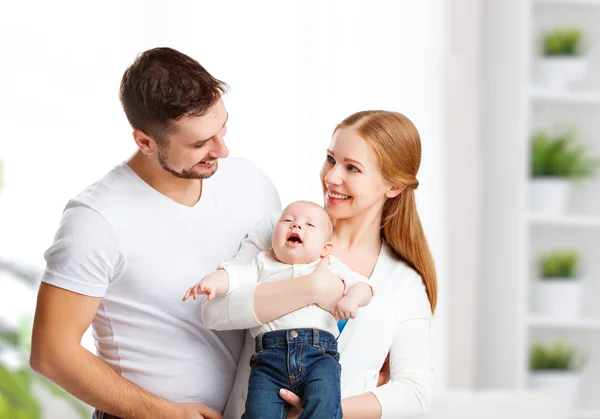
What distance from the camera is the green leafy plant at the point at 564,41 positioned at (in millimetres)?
3691

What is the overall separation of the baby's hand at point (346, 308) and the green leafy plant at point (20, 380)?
70.3 inches

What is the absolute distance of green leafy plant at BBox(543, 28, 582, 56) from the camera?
145 inches

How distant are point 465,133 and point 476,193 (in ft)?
0.93

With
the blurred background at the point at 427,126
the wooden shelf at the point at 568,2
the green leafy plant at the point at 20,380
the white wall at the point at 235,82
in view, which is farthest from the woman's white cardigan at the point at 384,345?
the wooden shelf at the point at 568,2

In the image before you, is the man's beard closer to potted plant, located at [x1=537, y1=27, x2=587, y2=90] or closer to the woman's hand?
the woman's hand

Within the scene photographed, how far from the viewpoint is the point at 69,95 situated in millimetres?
3412

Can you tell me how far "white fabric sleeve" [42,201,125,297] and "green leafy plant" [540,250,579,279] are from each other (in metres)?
2.46

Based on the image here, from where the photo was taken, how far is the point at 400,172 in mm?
1835

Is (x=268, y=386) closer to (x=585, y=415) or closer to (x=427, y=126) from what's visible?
(x=427, y=126)

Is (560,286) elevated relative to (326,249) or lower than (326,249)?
lower

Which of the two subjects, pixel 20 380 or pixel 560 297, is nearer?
pixel 20 380

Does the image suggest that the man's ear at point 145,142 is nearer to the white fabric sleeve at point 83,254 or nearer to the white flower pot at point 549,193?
the white fabric sleeve at point 83,254

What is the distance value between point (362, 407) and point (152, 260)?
559 mm

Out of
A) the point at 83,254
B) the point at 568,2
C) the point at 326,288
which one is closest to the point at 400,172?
the point at 326,288
